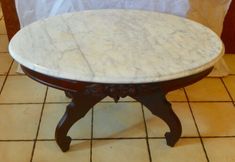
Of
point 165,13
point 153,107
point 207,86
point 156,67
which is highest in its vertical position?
point 156,67

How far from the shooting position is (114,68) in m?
0.94

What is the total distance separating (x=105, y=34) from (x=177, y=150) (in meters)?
0.54

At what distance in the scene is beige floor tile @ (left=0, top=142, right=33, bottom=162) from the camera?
1232mm

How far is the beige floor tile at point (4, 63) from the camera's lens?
69.1 inches

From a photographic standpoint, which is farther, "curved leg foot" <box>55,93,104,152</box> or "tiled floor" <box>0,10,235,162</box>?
"tiled floor" <box>0,10,235,162</box>

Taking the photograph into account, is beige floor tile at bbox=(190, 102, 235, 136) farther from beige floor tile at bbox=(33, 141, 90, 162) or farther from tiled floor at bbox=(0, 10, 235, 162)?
beige floor tile at bbox=(33, 141, 90, 162)

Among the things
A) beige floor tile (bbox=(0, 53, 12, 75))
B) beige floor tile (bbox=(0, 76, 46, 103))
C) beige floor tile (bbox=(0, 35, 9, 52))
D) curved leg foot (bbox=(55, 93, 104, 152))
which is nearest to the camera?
curved leg foot (bbox=(55, 93, 104, 152))

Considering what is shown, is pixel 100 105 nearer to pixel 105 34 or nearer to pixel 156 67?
pixel 105 34

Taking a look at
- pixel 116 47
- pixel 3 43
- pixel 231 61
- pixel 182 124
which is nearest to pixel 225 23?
pixel 231 61

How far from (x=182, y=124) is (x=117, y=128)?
29cm

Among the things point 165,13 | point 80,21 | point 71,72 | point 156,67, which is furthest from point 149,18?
point 71,72

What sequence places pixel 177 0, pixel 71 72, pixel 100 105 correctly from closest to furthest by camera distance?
1. pixel 71 72
2. pixel 177 0
3. pixel 100 105

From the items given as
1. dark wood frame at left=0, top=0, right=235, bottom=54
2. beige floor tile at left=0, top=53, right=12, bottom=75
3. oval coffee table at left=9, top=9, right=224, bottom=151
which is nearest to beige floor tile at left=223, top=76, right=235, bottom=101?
dark wood frame at left=0, top=0, right=235, bottom=54

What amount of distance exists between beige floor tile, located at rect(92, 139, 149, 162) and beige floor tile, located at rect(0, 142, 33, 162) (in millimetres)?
260
